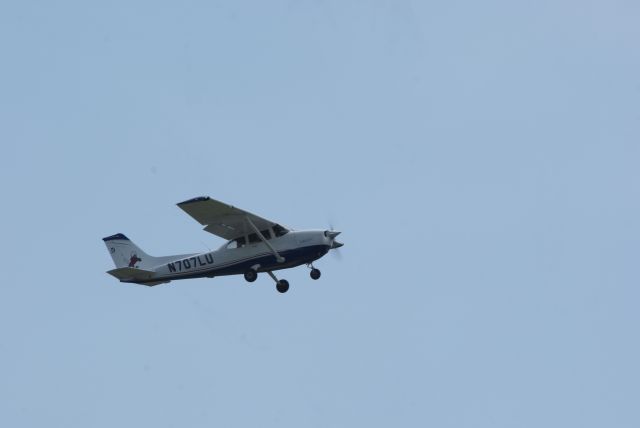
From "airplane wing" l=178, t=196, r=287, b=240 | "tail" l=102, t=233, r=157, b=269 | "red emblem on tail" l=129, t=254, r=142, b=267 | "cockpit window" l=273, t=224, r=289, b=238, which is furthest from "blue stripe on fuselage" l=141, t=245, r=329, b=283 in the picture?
"red emblem on tail" l=129, t=254, r=142, b=267

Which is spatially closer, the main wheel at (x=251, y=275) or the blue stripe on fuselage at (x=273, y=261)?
the blue stripe on fuselage at (x=273, y=261)

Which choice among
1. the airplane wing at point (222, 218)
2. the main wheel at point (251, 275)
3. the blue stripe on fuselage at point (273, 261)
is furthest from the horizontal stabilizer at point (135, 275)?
the main wheel at point (251, 275)

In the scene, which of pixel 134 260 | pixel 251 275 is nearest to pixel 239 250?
pixel 251 275

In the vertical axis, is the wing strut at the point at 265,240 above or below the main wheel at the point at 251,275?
above

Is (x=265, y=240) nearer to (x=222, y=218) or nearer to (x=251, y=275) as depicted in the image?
(x=251, y=275)

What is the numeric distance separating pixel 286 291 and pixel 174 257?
414 cm

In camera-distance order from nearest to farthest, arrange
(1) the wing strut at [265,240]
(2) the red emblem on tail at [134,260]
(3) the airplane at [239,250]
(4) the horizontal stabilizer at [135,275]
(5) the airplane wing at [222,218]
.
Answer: (5) the airplane wing at [222,218]
(3) the airplane at [239,250]
(1) the wing strut at [265,240]
(4) the horizontal stabilizer at [135,275]
(2) the red emblem on tail at [134,260]

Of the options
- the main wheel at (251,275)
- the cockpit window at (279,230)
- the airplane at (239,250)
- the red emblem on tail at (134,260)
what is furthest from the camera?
the red emblem on tail at (134,260)

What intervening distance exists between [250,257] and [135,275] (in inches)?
163

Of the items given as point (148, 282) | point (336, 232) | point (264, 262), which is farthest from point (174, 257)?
point (336, 232)

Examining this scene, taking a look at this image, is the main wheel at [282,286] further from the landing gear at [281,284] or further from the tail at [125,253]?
the tail at [125,253]

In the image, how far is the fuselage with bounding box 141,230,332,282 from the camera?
3256cm

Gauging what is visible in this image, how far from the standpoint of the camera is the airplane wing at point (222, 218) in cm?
3158

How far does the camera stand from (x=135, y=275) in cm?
3478
